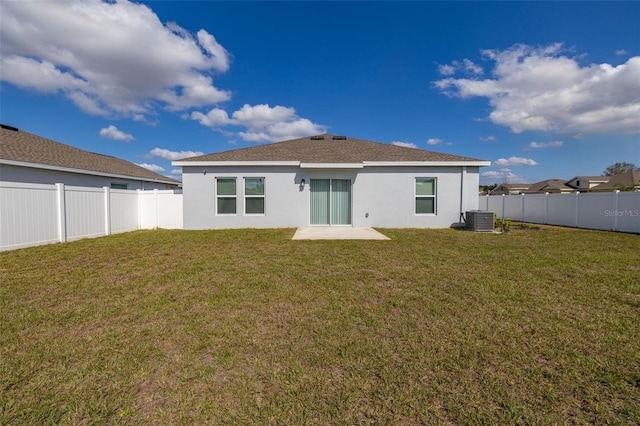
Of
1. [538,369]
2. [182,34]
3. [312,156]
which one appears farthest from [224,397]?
[182,34]

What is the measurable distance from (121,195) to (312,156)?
8051 mm

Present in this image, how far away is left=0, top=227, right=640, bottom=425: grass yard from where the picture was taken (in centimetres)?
199

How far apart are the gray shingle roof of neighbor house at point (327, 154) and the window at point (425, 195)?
3.16 ft

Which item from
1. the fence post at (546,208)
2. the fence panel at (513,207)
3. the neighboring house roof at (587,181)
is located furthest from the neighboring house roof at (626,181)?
the fence post at (546,208)

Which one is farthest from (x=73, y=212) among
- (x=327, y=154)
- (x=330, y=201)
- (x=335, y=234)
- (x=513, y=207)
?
(x=513, y=207)

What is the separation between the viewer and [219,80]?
1816 centimetres

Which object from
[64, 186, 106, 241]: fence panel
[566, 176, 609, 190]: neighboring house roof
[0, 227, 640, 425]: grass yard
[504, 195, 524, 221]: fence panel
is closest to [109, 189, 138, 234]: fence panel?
[64, 186, 106, 241]: fence panel

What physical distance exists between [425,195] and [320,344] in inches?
424

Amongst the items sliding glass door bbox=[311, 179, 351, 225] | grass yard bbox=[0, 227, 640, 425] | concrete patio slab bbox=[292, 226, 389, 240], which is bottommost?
grass yard bbox=[0, 227, 640, 425]

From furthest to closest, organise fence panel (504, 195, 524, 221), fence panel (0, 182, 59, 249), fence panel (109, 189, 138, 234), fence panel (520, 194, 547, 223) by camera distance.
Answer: fence panel (504, 195, 524, 221) → fence panel (520, 194, 547, 223) → fence panel (109, 189, 138, 234) → fence panel (0, 182, 59, 249)

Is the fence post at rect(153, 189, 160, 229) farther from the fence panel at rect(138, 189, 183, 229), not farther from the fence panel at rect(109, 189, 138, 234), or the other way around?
the fence panel at rect(109, 189, 138, 234)

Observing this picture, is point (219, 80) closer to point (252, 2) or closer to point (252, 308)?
point (252, 2)

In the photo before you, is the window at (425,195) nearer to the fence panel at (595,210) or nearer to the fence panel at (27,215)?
the fence panel at (595,210)

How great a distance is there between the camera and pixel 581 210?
1320cm
